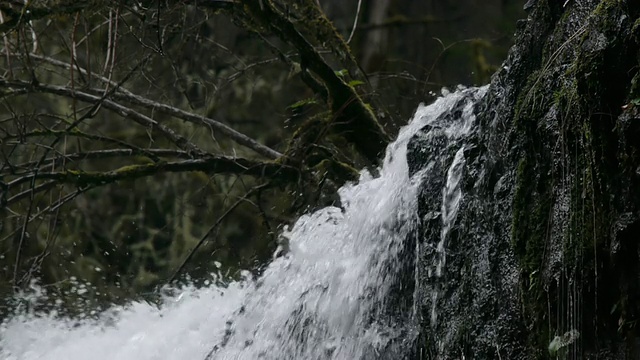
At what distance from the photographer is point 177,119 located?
6180 millimetres

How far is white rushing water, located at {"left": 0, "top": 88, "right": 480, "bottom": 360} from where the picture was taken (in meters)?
2.61

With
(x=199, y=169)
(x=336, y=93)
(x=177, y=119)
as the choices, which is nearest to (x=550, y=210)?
(x=336, y=93)

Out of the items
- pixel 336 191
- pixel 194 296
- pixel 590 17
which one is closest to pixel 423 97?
pixel 336 191

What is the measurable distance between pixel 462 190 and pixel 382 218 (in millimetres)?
532

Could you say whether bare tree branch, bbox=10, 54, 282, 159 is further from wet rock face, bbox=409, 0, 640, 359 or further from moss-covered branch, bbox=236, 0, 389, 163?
wet rock face, bbox=409, 0, 640, 359

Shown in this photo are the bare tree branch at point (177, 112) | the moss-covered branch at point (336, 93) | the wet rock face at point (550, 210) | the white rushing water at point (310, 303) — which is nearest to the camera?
the wet rock face at point (550, 210)

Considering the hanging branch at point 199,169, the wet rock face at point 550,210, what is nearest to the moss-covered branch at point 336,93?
the hanging branch at point 199,169

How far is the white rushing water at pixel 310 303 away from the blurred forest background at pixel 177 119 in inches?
13.4

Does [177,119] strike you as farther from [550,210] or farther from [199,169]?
[550,210]

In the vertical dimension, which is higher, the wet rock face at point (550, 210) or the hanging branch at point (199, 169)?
the hanging branch at point (199, 169)

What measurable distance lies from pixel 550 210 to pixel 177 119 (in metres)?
4.52

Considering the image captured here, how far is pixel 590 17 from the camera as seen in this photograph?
6.25 ft

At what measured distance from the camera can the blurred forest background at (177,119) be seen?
409 cm

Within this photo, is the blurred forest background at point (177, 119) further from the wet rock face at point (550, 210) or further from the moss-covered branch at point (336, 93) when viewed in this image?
the wet rock face at point (550, 210)
